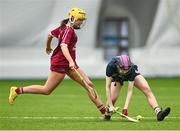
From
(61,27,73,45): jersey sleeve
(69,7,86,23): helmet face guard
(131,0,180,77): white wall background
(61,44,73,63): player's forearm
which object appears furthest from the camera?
(131,0,180,77): white wall background

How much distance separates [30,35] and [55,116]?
1409 centimetres

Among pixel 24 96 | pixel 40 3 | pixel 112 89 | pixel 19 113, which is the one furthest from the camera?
pixel 40 3

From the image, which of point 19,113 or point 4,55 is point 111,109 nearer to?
point 19,113

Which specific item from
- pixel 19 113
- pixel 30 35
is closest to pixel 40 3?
pixel 30 35

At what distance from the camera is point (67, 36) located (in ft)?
49.4

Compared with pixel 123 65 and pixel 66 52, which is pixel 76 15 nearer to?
pixel 66 52

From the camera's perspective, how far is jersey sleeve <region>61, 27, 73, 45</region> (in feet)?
49.3

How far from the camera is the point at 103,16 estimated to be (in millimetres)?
31031

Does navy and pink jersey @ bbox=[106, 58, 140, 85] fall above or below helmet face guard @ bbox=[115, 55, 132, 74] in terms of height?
below

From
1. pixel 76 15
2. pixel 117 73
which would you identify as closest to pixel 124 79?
pixel 117 73

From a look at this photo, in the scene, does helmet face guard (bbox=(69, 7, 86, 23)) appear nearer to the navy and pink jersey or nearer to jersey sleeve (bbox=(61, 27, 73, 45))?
jersey sleeve (bbox=(61, 27, 73, 45))

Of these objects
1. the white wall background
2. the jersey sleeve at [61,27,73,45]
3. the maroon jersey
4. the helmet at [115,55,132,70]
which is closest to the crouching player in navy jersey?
the helmet at [115,55,132,70]

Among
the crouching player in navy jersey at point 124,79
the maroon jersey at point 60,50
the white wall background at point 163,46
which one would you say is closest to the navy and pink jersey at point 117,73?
the crouching player in navy jersey at point 124,79

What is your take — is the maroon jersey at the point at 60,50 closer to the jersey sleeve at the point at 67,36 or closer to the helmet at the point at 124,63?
the jersey sleeve at the point at 67,36
